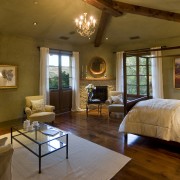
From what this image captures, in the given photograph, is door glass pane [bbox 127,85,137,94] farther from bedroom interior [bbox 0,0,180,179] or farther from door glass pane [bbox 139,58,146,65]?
door glass pane [bbox 139,58,146,65]

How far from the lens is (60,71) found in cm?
684

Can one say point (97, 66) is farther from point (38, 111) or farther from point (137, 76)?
point (38, 111)

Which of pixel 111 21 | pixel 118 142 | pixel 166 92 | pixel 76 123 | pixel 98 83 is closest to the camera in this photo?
pixel 118 142

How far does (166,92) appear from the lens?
655 cm

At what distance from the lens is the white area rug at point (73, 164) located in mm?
2469

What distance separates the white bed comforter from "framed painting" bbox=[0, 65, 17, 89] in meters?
4.00

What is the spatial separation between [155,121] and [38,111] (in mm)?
3464

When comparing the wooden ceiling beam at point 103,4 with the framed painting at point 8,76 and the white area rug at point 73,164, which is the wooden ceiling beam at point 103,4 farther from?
the white area rug at point 73,164

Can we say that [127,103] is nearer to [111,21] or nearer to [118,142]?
[118,142]

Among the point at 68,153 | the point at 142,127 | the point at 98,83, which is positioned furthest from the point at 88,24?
the point at 98,83

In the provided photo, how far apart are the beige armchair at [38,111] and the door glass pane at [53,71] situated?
122cm

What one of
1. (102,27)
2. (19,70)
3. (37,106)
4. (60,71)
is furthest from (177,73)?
(19,70)

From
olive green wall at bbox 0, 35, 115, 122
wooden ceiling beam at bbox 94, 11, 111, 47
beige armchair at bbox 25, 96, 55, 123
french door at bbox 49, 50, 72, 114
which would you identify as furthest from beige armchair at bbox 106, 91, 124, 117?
olive green wall at bbox 0, 35, 115, 122

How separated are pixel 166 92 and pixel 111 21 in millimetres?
3515
